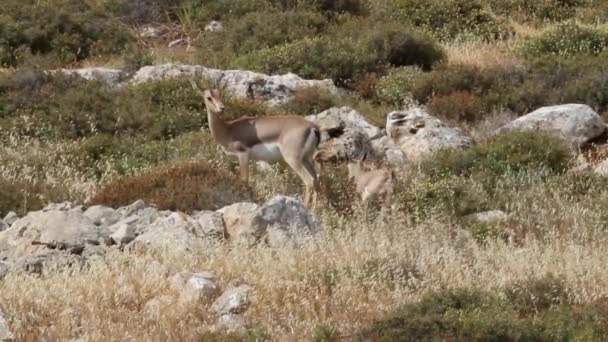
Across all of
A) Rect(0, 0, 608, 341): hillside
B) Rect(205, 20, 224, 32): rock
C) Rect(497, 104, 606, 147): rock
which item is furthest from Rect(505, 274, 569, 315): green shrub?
Rect(205, 20, 224, 32): rock

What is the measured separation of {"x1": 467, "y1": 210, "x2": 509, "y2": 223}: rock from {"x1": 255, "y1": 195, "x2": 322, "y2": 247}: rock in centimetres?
203

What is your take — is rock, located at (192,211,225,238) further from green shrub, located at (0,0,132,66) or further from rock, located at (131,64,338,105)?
green shrub, located at (0,0,132,66)

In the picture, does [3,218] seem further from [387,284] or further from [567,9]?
[567,9]

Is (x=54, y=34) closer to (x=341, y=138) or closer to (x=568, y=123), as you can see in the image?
(x=341, y=138)

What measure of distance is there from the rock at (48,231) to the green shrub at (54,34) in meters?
12.1

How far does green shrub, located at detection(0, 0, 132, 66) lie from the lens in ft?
77.4

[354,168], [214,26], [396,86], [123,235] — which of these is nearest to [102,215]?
[123,235]

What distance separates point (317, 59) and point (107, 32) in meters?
5.40

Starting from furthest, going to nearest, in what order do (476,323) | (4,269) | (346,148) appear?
(346,148), (4,269), (476,323)

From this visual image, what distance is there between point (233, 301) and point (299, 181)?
555 cm

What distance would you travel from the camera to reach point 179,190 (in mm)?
12805

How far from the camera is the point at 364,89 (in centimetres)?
2077

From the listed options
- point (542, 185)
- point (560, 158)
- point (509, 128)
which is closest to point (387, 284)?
point (542, 185)

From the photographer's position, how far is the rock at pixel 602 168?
14.6 m
